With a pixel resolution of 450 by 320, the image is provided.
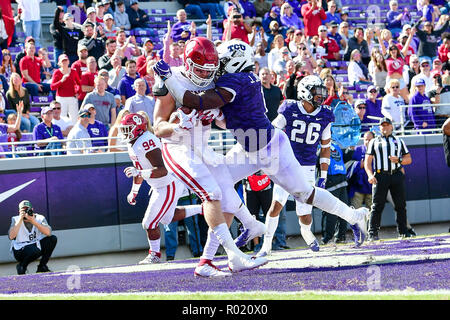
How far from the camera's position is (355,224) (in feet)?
27.6

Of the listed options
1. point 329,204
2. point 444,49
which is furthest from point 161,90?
point 444,49

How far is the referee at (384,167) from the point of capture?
11922 mm

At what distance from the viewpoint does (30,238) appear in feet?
35.5

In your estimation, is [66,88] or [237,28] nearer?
[66,88]

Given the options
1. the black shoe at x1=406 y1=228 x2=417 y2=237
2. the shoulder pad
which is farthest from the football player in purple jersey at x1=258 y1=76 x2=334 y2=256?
the black shoe at x1=406 y1=228 x2=417 y2=237

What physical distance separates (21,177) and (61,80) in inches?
94.0

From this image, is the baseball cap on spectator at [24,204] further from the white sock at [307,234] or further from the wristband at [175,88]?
the wristband at [175,88]

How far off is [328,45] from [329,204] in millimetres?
9772

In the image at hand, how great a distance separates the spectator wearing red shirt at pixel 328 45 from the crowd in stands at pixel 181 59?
24 millimetres

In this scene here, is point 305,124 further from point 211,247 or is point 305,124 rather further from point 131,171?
point 211,247

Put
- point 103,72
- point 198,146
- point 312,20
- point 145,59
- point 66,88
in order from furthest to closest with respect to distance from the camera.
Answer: point 312,20
point 145,59
point 66,88
point 103,72
point 198,146

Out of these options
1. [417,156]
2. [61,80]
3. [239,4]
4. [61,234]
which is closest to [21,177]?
[61,234]

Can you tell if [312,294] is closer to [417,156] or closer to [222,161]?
[222,161]
